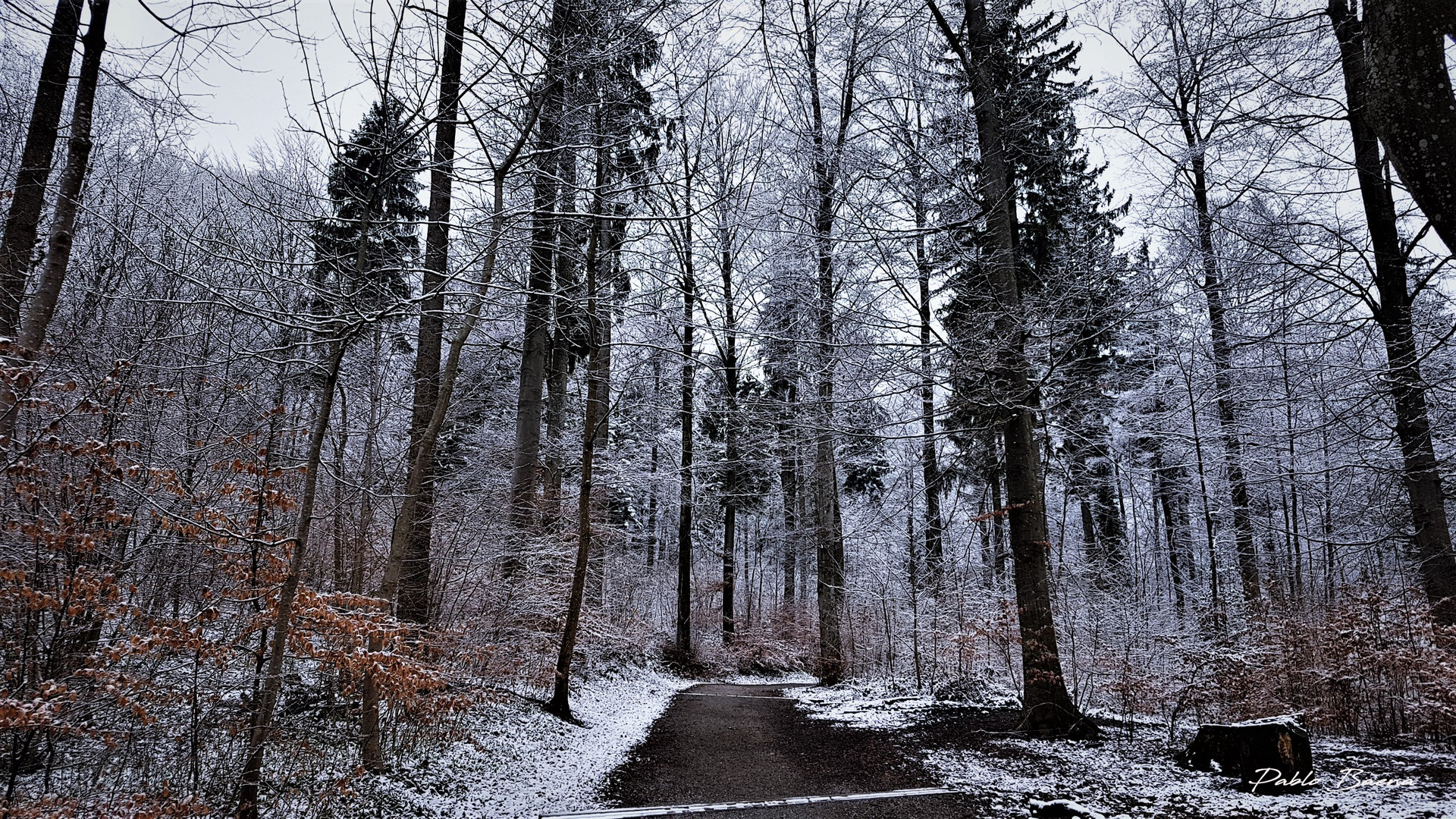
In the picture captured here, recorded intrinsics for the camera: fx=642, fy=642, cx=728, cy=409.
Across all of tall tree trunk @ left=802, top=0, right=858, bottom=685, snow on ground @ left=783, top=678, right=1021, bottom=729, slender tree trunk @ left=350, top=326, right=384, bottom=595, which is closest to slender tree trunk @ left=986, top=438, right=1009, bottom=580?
snow on ground @ left=783, top=678, right=1021, bottom=729

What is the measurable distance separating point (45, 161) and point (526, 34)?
5678mm

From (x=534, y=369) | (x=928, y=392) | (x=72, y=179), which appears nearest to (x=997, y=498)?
(x=928, y=392)

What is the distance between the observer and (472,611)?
785 cm

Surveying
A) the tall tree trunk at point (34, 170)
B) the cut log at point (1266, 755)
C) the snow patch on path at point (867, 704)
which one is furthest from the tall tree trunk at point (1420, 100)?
the tall tree trunk at point (34, 170)

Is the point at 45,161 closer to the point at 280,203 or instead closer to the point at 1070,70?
the point at 280,203

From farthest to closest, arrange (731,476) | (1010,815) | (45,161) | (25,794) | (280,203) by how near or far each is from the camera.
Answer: (731,476) → (45,161) → (1010,815) → (280,203) → (25,794)

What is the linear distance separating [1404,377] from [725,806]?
7784mm

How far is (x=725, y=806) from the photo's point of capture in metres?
5.15

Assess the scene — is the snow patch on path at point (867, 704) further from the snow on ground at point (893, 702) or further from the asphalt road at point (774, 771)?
the asphalt road at point (774, 771)

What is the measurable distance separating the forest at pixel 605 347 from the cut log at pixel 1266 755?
170 cm

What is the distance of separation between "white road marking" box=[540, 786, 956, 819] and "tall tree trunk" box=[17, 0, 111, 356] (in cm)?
575

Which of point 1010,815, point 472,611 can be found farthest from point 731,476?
point 1010,815

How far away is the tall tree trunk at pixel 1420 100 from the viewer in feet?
8.25

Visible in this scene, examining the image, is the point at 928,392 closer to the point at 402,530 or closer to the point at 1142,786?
the point at 1142,786
